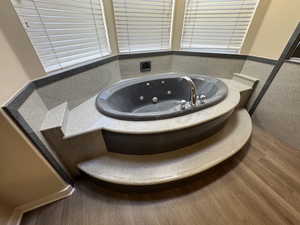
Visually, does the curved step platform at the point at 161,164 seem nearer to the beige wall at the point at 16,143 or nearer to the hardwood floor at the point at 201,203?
the hardwood floor at the point at 201,203

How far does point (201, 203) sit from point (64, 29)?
6.59 ft

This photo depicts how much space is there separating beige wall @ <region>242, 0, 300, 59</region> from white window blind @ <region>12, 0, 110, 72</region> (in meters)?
1.98

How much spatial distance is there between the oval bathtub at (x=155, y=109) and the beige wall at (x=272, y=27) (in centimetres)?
65

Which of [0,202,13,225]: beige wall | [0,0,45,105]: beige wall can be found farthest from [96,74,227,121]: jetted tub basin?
[0,202,13,225]: beige wall

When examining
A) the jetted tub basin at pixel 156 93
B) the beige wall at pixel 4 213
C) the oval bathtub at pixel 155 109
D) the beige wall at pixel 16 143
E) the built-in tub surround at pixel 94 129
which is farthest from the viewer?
the jetted tub basin at pixel 156 93

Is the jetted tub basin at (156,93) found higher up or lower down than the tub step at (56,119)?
lower down

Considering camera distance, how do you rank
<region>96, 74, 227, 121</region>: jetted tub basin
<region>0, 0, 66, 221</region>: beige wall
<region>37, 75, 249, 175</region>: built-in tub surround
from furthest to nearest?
<region>96, 74, 227, 121</region>: jetted tub basin < <region>37, 75, 249, 175</region>: built-in tub surround < <region>0, 0, 66, 221</region>: beige wall

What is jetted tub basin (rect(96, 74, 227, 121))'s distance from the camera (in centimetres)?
155

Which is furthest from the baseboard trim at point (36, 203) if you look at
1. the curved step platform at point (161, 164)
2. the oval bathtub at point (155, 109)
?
the oval bathtub at point (155, 109)

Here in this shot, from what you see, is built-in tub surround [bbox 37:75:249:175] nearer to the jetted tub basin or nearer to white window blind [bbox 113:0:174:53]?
the jetted tub basin

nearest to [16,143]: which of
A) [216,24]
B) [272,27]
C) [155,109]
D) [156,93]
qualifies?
[155,109]

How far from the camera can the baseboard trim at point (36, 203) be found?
958mm

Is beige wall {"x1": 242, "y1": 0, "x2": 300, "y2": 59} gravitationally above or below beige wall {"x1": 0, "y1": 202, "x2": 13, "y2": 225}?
above

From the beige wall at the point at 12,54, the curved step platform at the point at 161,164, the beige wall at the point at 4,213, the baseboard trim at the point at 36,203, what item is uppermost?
the beige wall at the point at 12,54
